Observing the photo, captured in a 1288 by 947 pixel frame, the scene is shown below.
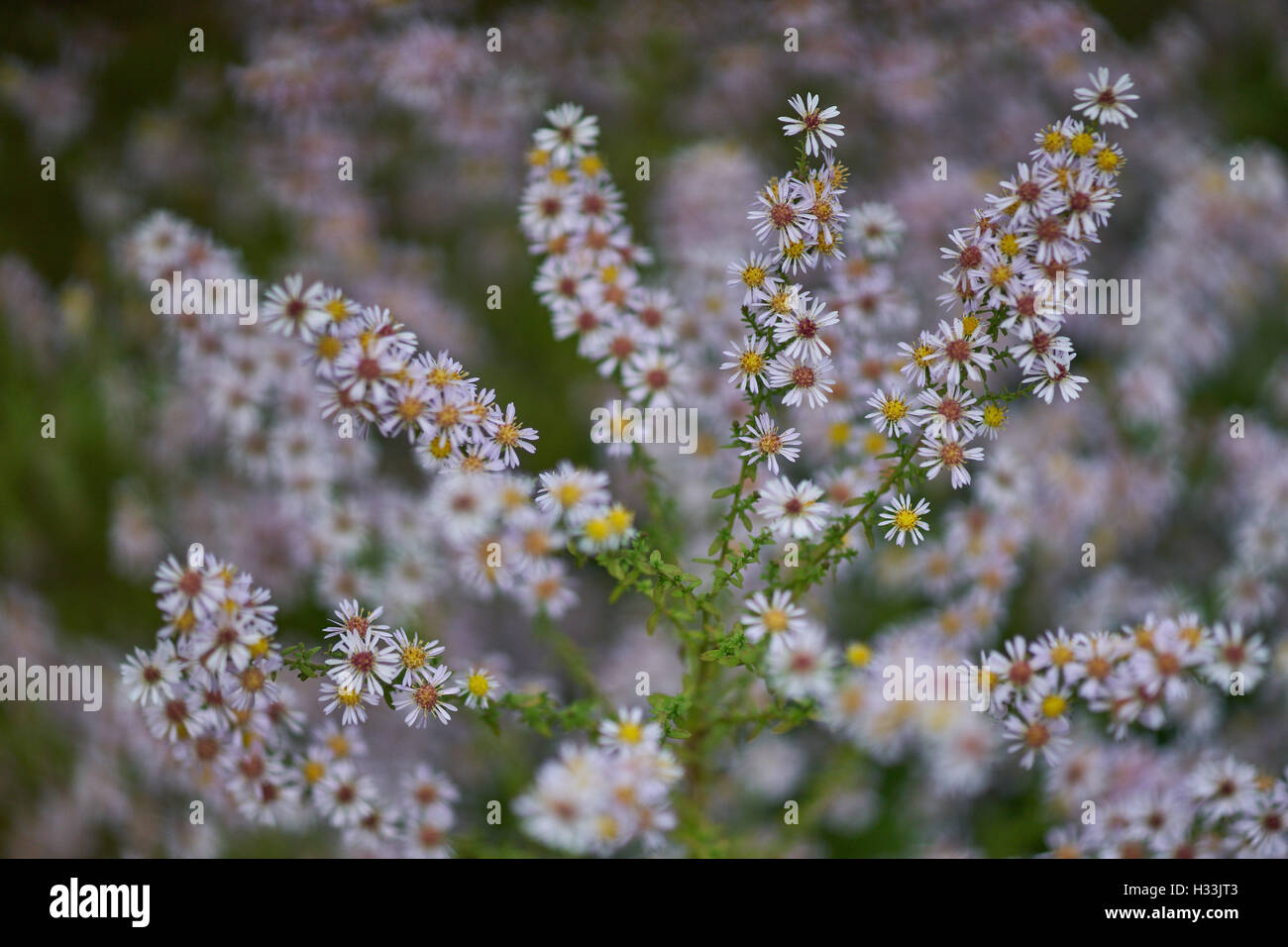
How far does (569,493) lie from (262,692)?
0.35m

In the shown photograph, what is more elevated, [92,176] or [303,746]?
[92,176]

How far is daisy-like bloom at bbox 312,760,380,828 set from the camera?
950 mm

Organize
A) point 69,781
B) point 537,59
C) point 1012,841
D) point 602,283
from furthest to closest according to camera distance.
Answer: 1. point 537,59
2. point 69,781
3. point 1012,841
4. point 602,283

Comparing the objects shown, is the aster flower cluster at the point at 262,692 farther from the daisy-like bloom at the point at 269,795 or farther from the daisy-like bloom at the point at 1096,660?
the daisy-like bloom at the point at 1096,660

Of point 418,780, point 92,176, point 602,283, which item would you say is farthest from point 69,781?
point 602,283

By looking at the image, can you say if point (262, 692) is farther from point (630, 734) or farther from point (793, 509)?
point (793, 509)

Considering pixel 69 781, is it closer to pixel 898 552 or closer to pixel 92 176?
pixel 92 176

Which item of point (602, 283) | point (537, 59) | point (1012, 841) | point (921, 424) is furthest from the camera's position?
point (537, 59)

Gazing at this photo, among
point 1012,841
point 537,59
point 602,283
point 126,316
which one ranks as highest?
point 537,59

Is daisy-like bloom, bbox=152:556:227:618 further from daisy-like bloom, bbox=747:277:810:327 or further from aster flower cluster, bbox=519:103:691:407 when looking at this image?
daisy-like bloom, bbox=747:277:810:327

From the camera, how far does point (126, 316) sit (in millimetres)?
1552

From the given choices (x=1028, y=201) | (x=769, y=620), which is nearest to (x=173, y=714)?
(x=769, y=620)

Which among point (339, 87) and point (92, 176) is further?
point (92, 176)

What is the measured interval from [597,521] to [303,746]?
486mm
